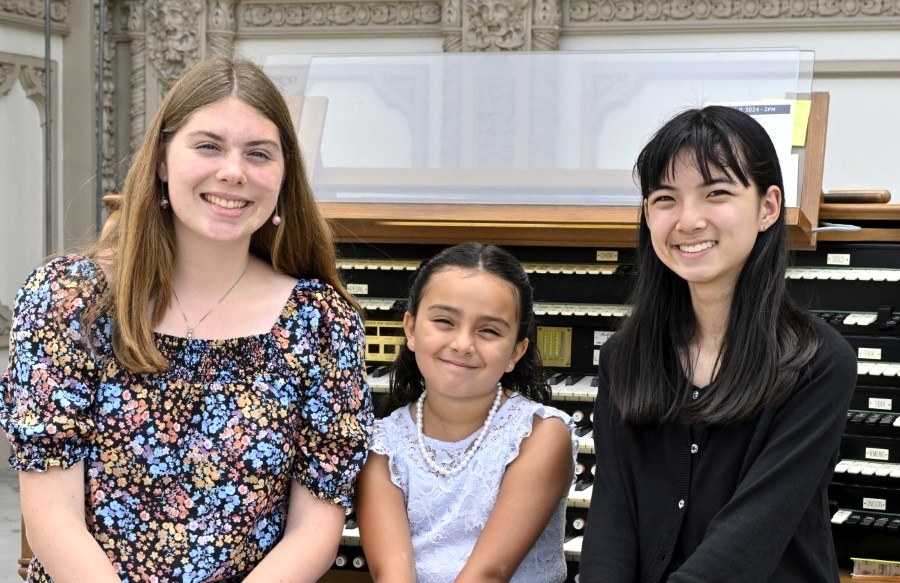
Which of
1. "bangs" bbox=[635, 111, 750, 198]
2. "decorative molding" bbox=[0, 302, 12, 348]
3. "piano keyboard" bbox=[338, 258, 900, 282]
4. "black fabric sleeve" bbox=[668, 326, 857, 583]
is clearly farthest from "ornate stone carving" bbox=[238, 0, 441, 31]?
"black fabric sleeve" bbox=[668, 326, 857, 583]

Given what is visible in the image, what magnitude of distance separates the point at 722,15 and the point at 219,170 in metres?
4.18

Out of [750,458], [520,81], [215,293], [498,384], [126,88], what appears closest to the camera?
[750,458]

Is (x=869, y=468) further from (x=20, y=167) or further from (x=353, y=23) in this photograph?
(x=20, y=167)

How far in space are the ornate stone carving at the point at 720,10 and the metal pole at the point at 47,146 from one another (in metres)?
2.72

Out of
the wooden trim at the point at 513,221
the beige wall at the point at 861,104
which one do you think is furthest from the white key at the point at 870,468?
the beige wall at the point at 861,104

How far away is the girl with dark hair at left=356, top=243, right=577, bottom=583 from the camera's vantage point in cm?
219

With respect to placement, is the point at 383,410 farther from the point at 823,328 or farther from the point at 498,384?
the point at 823,328

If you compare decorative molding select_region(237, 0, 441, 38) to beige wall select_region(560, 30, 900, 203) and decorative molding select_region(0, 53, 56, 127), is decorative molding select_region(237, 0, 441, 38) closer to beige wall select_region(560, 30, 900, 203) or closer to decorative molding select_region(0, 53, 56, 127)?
decorative molding select_region(0, 53, 56, 127)

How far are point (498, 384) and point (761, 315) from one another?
623mm

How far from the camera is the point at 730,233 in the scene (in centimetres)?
200

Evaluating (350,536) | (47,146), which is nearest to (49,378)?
(350,536)

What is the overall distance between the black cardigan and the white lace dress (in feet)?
0.79

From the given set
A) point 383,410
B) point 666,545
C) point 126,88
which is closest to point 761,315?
point 666,545

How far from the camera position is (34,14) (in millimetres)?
6047
